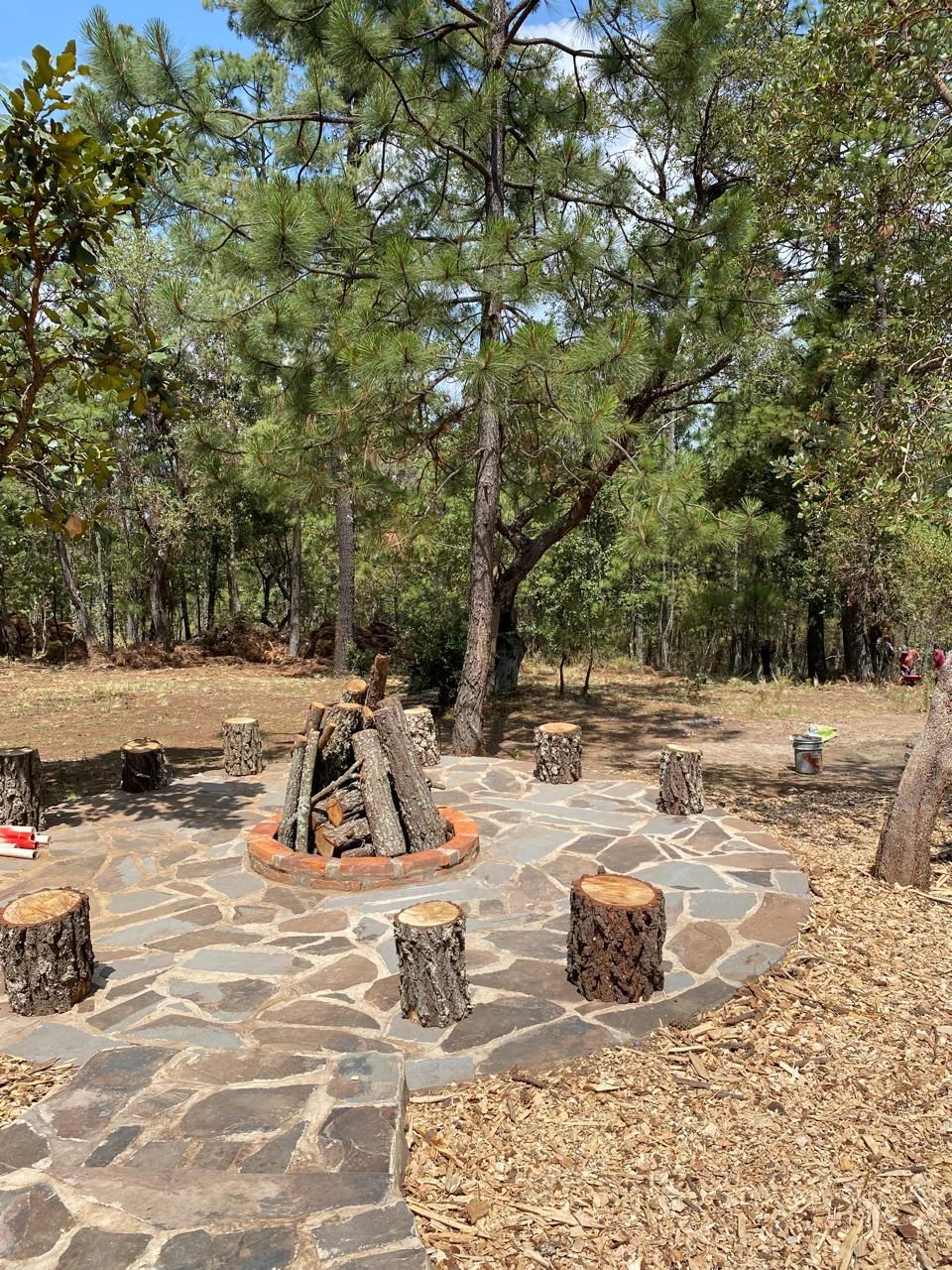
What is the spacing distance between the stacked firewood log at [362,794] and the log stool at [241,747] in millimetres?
2525

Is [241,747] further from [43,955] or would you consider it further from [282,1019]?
[282,1019]

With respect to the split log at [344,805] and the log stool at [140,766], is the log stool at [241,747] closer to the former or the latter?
the log stool at [140,766]

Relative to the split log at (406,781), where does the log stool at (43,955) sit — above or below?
below

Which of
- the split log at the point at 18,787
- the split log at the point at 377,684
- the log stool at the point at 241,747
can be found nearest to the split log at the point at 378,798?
the split log at the point at 377,684

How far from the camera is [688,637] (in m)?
30.5

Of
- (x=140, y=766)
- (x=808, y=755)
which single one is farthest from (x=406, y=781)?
(x=808, y=755)

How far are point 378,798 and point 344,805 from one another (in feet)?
1.09

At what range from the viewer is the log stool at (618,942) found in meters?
3.67

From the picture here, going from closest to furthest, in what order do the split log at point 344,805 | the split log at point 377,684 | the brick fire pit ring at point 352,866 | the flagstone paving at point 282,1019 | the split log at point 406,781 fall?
the flagstone paving at point 282,1019 < the brick fire pit ring at point 352,866 < the split log at point 406,781 < the split log at point 344,805 < the split log at point 377,684

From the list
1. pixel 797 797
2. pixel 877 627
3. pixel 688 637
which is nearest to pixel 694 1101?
pixel 797 797

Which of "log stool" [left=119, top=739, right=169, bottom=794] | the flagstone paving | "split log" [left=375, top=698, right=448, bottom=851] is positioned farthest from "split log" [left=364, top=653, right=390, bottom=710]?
"log stool" [left=119, top=739, right=169, bottom=794]

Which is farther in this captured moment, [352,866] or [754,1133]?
[352,866]

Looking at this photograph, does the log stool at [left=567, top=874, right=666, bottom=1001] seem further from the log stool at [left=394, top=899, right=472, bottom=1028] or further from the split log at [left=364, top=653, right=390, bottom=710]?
the split log at [left=364, top=653, right=390, bottom=710]

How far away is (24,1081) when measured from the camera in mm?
3141
